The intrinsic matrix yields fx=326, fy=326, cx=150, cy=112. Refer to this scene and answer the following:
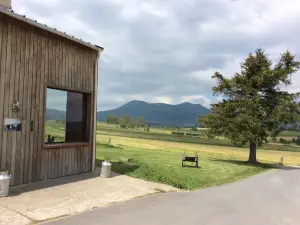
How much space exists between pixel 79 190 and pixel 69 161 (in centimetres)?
231

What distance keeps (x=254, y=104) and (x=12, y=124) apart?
16.6 meters

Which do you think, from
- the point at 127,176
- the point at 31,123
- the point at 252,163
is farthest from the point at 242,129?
the point at 31,123

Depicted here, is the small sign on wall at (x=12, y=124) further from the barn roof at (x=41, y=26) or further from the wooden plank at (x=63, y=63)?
the barn roof at (x=41, y=26)

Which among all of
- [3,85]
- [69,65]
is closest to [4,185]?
[3,85]

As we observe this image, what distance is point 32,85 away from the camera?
10.4 m

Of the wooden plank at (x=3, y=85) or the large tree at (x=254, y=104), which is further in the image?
the large tree at (x=254, y=104)

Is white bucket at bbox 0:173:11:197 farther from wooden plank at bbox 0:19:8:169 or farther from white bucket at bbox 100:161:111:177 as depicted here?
white bucket at bbox 100:161:111:177

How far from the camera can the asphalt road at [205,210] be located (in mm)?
7523

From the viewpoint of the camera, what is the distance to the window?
12508 millimetres

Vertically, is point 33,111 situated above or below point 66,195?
above

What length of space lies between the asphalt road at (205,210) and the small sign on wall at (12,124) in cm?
381

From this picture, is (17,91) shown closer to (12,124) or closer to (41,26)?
(12,124)

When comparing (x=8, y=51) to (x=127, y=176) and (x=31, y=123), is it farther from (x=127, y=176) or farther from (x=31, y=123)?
(x=127, y=176)

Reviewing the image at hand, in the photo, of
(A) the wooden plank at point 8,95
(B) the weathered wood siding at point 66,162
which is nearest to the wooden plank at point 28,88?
(A) the wooden plank at point 8,95
